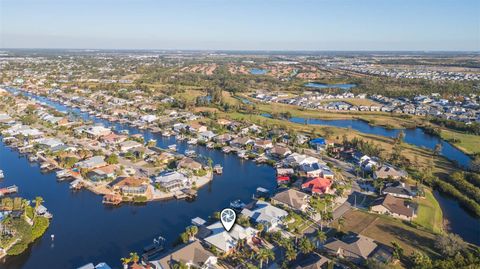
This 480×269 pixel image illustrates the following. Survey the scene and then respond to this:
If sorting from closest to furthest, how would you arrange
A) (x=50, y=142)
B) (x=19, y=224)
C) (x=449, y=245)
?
1. (x=449, y=245)
2. (x=19, y=224)
3. (x=50, y=142)

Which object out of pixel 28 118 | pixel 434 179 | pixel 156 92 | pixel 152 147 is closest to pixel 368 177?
pixel 434 179

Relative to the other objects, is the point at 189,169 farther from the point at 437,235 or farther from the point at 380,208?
the point at 437,235

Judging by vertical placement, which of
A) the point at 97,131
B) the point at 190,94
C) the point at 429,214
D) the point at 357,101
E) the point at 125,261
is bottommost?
the point at 429,214

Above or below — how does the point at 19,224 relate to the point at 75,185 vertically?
above

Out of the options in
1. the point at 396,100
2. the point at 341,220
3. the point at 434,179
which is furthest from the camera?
the point at 396,100

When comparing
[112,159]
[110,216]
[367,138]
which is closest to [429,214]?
[367,138]

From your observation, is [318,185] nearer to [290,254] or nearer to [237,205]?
[237,205]

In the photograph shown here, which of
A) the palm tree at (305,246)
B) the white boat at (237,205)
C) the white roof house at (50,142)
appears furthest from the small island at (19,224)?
the palm tree at (305,246)

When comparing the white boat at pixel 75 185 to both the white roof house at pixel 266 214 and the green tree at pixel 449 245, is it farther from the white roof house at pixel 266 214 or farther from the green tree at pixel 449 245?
the green tree at pixel 449 245
